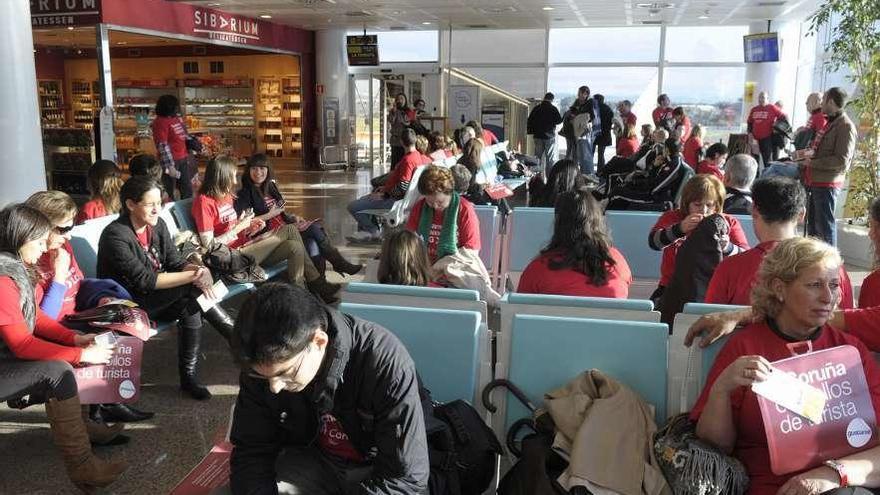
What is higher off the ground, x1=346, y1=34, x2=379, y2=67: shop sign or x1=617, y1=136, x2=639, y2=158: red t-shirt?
x1=346, y1=34, x2=379, y2=67: shop sign

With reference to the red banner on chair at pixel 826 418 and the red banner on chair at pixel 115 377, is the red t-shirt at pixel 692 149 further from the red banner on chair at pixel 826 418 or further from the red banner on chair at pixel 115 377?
the red banner on chair at pixel 115 377

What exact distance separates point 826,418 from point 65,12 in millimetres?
11138

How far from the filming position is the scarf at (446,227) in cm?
417

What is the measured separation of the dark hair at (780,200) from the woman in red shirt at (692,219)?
0.69m

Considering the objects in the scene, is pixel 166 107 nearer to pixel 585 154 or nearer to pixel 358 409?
pixel 585 154

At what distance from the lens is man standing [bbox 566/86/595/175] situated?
1126cm

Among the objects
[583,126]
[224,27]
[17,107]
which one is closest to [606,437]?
[17,107]

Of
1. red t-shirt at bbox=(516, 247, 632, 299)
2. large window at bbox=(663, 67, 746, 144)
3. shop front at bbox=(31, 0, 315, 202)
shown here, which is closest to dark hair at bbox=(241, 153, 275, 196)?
red t-shirt at bbox=(516, 247, 632, 299)

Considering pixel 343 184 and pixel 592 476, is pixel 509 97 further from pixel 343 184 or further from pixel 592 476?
pixel 592 476

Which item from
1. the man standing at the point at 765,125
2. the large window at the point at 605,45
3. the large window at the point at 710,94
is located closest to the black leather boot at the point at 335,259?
the man standing at the point at 765,125

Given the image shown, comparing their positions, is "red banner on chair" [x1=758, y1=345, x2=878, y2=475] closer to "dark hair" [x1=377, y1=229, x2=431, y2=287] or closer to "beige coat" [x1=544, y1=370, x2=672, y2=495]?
"beige coat" [x1=544, y1=370, x2=672, y2=495]

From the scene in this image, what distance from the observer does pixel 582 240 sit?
2963 millimetres

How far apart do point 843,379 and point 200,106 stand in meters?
18.9

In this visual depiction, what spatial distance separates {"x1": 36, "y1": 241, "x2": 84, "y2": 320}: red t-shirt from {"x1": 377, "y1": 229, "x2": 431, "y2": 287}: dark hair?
147 centimetres
